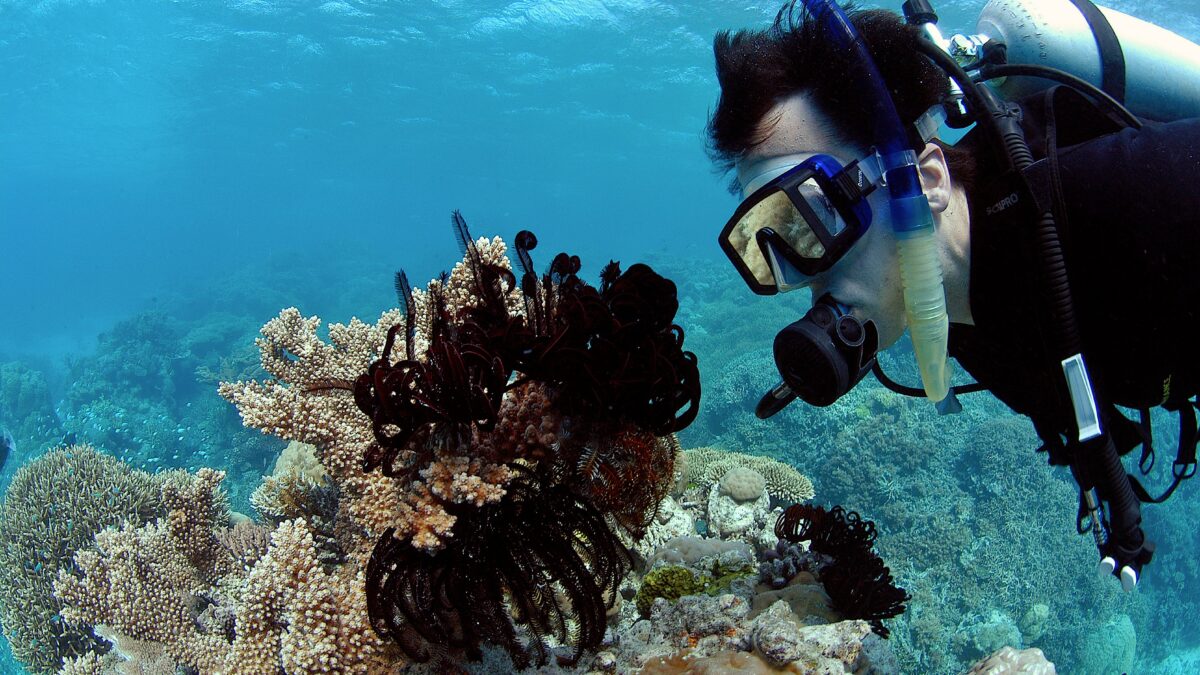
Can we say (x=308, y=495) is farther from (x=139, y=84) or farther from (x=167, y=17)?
(x=139, y=84)

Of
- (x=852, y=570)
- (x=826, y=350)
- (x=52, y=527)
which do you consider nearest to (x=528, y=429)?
(x=826, y=350)

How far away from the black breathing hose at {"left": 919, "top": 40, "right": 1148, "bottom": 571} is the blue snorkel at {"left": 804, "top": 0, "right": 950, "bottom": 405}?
29 cm

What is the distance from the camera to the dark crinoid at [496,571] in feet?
7.80

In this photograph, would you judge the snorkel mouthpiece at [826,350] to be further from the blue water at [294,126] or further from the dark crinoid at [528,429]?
the blue water at [294,126]

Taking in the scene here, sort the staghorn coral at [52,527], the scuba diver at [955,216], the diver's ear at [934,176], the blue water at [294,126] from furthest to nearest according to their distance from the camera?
1. the blue water at [294,126]
2. the staghorn coral at [52,527]
3. the diver's ear at [934,176]
4. the scuba diver at [955,216]

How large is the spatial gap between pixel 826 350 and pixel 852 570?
1.96m

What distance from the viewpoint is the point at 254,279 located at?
145 ft

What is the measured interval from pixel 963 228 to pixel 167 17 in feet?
167

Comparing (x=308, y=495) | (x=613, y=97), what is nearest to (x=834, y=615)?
(x=308, y=495)

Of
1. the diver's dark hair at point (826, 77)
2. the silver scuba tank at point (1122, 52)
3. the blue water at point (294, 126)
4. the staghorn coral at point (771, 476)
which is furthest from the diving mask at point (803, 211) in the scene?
the staghorn coral at point (771, 476)

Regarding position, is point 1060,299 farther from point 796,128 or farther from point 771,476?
point 771,476

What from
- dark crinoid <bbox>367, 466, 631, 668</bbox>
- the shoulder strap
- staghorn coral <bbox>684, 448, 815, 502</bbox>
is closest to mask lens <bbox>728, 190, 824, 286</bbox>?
dark crinoid <bbox>367, 466, 631, 668</bbox>

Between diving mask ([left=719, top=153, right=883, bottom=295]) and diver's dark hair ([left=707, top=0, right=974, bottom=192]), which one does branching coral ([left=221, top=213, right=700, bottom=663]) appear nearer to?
diving mask ([left=719, top=153, right=883, bottom=295])

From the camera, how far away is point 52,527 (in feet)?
20.9
